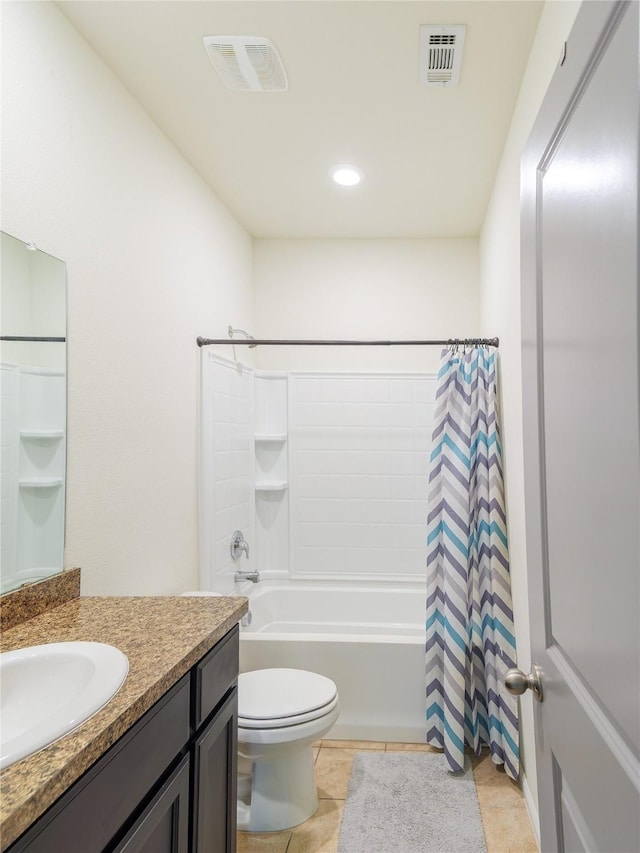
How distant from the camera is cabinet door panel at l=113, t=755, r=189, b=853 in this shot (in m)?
0.94

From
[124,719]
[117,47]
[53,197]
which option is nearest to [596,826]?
[124,719]

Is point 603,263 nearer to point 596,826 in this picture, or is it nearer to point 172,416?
point 596,826

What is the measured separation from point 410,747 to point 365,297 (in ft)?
8.50

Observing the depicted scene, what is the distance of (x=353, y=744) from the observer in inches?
98.0

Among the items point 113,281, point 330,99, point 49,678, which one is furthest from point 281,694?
point 330,99

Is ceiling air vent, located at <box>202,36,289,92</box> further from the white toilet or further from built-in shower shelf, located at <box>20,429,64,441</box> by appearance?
the white toilet

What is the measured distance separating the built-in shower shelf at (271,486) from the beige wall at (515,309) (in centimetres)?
155

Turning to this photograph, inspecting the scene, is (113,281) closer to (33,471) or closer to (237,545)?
(33,471)

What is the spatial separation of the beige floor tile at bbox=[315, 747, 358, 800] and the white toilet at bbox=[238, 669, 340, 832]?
12cm

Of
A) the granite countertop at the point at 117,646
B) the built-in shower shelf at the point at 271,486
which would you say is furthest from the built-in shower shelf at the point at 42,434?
the built-in shower shelf at the point at 271,486

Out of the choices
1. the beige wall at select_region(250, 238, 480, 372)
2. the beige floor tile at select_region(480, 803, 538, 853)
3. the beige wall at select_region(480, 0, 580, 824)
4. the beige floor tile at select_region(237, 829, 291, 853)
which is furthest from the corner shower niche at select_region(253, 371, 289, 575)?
the beige floor tile at select_region(480, 803, 538, 853)

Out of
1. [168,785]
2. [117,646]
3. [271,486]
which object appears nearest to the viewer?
[168,785]

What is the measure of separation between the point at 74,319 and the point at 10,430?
1.48ft

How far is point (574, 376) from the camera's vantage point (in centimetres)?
76
